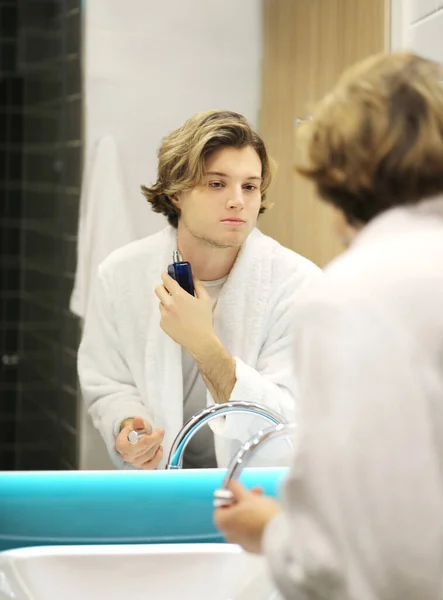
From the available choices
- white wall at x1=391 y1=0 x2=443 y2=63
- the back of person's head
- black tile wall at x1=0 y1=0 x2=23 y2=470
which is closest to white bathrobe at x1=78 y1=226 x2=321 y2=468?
black tile wall at x1=0 y1=0 x2=23 y2=470

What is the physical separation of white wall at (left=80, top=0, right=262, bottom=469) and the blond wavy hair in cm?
1

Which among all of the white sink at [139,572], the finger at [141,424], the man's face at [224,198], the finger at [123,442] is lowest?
the white sink at [139,572]

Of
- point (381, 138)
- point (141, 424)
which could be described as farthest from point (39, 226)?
point (381, 138)

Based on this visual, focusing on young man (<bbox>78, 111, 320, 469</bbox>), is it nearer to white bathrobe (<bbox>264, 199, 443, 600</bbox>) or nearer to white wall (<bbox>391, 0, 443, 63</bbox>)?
white wall (<bbox>391, 0, 443, 63</bbox>)

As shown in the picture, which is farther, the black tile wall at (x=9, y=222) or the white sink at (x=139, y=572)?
the black tile wall at (x=9, y=222)

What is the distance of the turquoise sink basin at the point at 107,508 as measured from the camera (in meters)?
1.25

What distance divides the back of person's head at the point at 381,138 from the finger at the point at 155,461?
29.5 inches

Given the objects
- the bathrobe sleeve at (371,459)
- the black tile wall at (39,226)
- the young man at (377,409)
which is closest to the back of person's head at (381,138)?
the young man at (377,409)

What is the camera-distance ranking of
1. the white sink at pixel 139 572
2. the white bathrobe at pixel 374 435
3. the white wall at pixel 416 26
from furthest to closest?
the white wall at pixel 416 26, the white sink at pixel 139 572, the white bathrobe at pixel 374 435

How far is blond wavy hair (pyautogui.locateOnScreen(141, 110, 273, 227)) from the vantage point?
52.1 inches

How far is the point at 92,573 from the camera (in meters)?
1.18

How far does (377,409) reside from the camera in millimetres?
605

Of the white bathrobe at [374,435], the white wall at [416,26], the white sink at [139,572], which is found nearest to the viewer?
the white bathrobe at [374,435]

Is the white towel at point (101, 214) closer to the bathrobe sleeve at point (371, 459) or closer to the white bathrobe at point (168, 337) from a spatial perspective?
the white bathrobe at point (168, 337)
